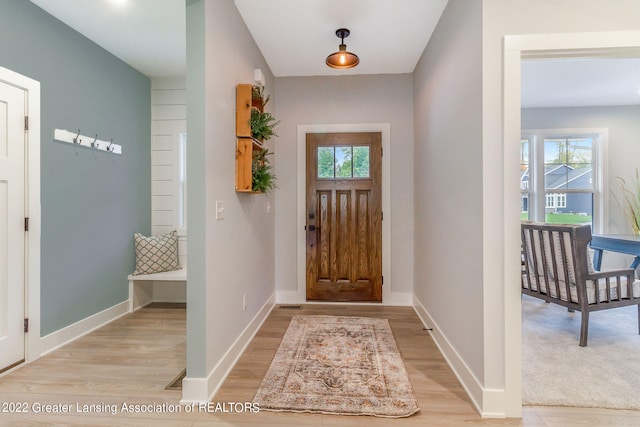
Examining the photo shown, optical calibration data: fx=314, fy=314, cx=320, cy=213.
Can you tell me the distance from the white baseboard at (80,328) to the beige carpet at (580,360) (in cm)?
339

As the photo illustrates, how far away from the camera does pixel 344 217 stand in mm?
3656

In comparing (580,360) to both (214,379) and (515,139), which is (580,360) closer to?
(515,139)

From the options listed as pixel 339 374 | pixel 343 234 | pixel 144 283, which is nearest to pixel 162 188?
pixel 144 283

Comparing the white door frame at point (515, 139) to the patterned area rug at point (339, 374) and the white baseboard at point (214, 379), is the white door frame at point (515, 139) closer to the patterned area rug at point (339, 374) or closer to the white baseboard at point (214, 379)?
the patterned area rug at point (339, 374)

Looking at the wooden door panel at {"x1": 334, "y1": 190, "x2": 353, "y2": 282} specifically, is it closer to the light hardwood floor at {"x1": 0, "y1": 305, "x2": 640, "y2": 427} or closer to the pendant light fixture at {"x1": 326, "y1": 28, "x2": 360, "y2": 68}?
the light hardwood floor at {"x1": 0, "y1": 305, "x2": 640, "y2": 427}

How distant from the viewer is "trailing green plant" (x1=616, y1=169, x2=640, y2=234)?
170 inches

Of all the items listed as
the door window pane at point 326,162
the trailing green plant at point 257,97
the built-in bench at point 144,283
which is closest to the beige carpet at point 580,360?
the door window pane at point 326,162

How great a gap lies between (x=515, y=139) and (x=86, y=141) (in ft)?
11.1

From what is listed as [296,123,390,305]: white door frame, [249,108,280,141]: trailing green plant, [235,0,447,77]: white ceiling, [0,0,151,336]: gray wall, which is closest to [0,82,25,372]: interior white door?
[0,0,151,336]: gray wall

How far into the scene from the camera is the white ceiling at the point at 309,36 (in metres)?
2.39

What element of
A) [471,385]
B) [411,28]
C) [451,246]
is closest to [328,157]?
[411,28]

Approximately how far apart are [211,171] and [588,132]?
210 inches

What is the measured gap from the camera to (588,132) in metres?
4.54

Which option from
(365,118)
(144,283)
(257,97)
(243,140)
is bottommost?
(144,283)
